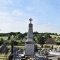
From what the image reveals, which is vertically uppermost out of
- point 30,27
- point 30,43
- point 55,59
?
point 30,27

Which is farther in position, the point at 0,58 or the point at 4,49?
the point at 4,49

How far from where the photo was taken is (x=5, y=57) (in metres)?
24.3

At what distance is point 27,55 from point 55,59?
11.9 feet

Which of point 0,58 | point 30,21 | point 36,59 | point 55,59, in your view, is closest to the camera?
point 0,58

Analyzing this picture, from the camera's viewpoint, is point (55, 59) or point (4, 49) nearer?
point (55, 59)

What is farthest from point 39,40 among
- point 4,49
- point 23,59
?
point 23,59

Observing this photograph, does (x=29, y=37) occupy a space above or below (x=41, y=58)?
above

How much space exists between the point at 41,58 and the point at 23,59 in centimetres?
212

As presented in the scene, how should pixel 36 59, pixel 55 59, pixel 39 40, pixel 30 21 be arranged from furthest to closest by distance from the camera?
pixel 39 40 < pixel 30 21 < pixel 55 59 < pixel 36 59

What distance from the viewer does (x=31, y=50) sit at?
3094 cm

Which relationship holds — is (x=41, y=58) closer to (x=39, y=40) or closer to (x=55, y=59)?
(x=55, y=59)

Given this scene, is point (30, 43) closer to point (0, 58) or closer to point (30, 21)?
point (30, 21)

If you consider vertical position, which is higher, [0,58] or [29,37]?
[29,37]

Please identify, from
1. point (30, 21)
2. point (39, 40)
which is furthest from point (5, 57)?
point (39, 40)
